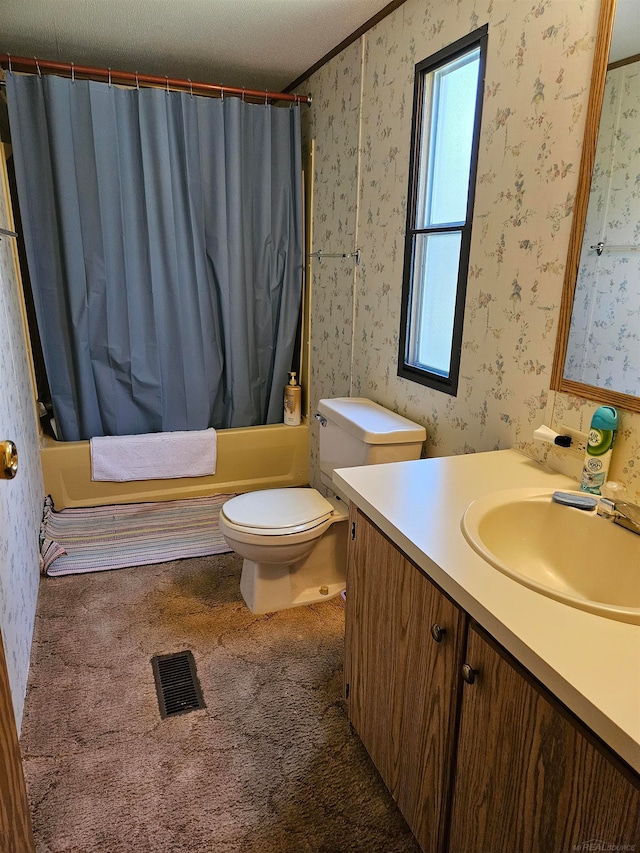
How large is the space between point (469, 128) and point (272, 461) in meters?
2.02

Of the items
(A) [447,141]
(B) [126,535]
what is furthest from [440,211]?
(B) [126,535]

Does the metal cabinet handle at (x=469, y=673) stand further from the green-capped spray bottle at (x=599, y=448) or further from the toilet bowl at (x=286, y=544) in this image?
the toilet bowl at (x=286, y=544)

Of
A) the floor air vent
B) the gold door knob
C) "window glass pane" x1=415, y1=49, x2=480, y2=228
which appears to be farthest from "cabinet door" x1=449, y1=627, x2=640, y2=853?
"window glass pane" x1=415, y1=49, x2=480, y2=228

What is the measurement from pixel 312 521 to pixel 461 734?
1097 millimetres

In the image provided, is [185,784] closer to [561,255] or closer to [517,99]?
[561,255]

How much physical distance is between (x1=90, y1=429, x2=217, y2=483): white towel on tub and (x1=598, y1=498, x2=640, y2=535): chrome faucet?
228cm

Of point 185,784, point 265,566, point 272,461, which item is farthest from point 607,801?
point 272,461

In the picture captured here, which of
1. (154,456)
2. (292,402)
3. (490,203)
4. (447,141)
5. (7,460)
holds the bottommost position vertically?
(154,456)

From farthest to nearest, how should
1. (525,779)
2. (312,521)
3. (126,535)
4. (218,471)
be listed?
(218,471)
(126,535)
(312,521)
(525,779)

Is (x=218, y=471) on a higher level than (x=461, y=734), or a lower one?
lower

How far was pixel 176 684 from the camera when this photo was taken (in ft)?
5.98

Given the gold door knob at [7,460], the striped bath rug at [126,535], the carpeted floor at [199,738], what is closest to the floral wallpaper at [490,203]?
the carpeted floor at [199,738]

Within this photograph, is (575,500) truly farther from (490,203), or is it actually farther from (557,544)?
(490,203)

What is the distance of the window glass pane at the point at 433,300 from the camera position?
1943 mm
